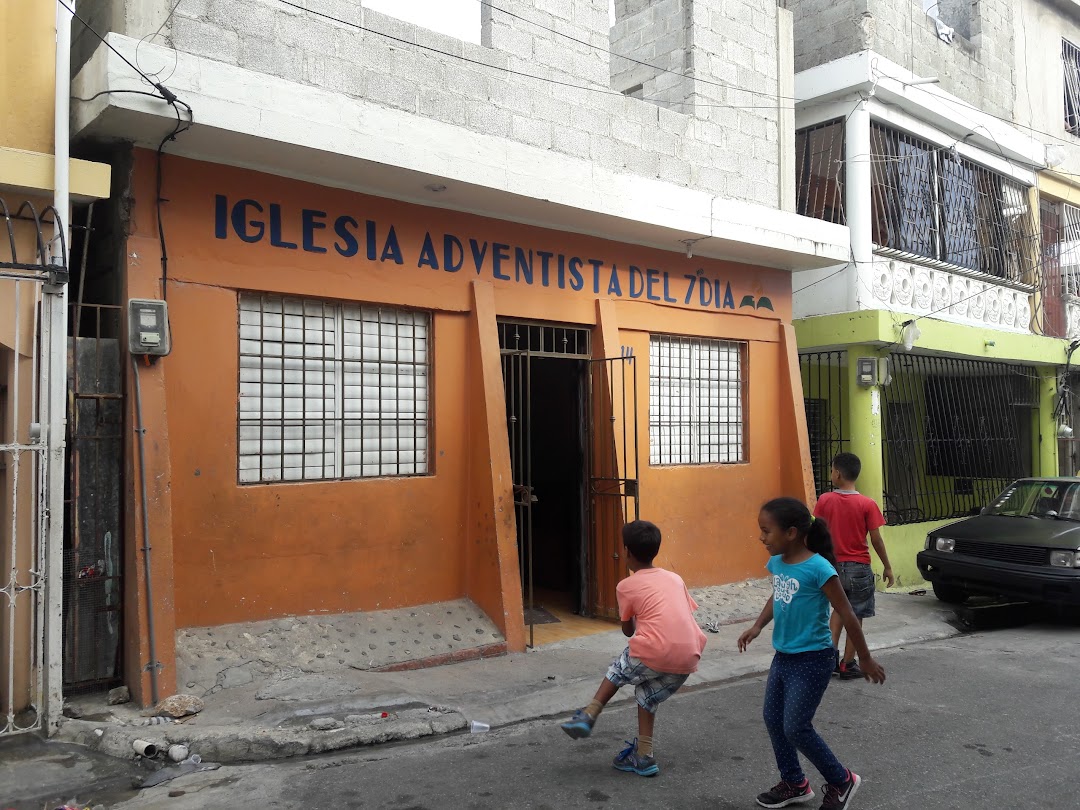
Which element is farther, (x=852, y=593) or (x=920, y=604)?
(x=920, y=604)

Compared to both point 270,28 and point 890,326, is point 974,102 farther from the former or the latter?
point 270,28

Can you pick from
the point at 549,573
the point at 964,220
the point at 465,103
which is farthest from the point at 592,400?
the point at 964,220

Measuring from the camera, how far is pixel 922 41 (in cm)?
1162

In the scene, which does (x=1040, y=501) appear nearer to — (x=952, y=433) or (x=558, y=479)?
(x=952, y=433)

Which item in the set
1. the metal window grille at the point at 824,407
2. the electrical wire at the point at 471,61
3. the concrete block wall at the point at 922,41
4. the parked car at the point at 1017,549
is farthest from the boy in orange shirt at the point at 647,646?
the concrete block wall at the point at 922,41

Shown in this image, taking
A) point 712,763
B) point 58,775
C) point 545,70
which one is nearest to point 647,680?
point 712,763

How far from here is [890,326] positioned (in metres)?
10.4

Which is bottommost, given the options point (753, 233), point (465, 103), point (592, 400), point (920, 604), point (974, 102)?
point (920, 604)

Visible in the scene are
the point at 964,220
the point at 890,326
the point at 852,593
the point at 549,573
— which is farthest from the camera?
the point at 964,220

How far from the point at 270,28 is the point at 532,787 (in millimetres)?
5033

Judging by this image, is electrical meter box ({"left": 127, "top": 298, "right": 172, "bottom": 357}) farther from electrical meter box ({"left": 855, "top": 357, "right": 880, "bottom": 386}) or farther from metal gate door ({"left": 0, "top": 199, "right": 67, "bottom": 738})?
electrical meter box ({"left": 855, "top": 357, "right": 880, "bottom": 386})

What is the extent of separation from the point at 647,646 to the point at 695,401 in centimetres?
536

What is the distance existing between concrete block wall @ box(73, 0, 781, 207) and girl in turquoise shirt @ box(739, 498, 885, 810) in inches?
167

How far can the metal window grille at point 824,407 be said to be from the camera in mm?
11492
